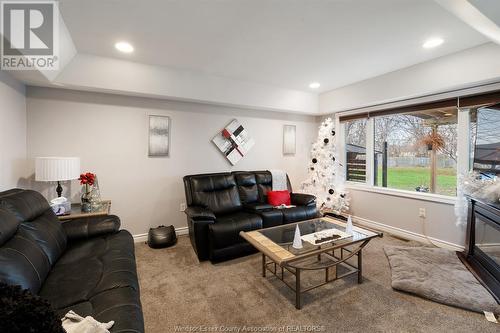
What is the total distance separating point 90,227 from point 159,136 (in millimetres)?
1674

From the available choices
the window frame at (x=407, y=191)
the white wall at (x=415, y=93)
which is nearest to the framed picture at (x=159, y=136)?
the white wall at (x=415, y=93)

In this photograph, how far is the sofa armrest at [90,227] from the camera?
213 centimetres

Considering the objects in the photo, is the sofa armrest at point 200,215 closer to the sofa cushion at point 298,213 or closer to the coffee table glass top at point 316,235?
the coffee table glass top at point 316,235

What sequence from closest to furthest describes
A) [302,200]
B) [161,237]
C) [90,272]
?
[90,272], [161,237], [302,200]

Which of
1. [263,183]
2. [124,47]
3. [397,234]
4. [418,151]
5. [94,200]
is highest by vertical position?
[124,47]

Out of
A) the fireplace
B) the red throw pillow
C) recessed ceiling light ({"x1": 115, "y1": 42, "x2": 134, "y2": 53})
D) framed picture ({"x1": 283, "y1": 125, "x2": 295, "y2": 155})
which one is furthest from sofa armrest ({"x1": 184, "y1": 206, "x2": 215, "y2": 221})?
the fireplace

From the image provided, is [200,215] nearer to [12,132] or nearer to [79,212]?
[79,212]

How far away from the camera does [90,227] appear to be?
2199mm

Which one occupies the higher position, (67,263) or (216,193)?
(216,193)

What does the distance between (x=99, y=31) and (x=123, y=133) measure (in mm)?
1353

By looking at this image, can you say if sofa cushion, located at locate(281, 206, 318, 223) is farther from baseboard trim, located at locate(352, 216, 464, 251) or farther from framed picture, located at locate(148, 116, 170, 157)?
framed picture, located at locate(148, 116, 170, 157)

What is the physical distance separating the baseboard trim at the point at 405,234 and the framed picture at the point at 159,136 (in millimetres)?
3495

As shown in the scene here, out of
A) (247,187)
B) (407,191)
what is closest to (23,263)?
(247,187)

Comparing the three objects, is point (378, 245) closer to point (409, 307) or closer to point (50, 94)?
point (409, 307)
